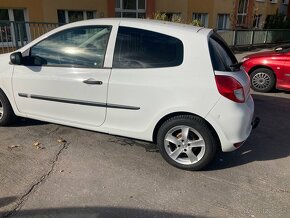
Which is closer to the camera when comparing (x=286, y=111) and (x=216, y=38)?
(x=216, y=38)

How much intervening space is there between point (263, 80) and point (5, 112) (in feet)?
18.9

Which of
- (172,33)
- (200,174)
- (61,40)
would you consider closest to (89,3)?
(61,40)

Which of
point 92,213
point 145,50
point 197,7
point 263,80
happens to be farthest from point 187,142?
point 197,7

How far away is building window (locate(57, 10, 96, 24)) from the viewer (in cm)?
1136

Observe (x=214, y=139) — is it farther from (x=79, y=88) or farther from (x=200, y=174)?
(x=79, y=88)

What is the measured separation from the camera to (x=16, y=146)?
4086 millimetres

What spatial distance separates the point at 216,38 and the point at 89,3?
909 centimetres

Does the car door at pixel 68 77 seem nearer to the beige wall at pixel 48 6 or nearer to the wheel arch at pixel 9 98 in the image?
the wheel arch at pixel 9 98

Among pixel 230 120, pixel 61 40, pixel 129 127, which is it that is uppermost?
pixel 61 40

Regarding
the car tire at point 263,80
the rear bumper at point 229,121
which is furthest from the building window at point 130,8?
the rear bumper at point 229,121

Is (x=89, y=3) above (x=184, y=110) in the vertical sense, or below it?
above

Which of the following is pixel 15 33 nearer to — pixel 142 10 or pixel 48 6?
pixel 48 6

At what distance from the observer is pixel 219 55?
3488 millimetres

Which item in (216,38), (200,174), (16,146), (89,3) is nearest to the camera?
(200,174)
